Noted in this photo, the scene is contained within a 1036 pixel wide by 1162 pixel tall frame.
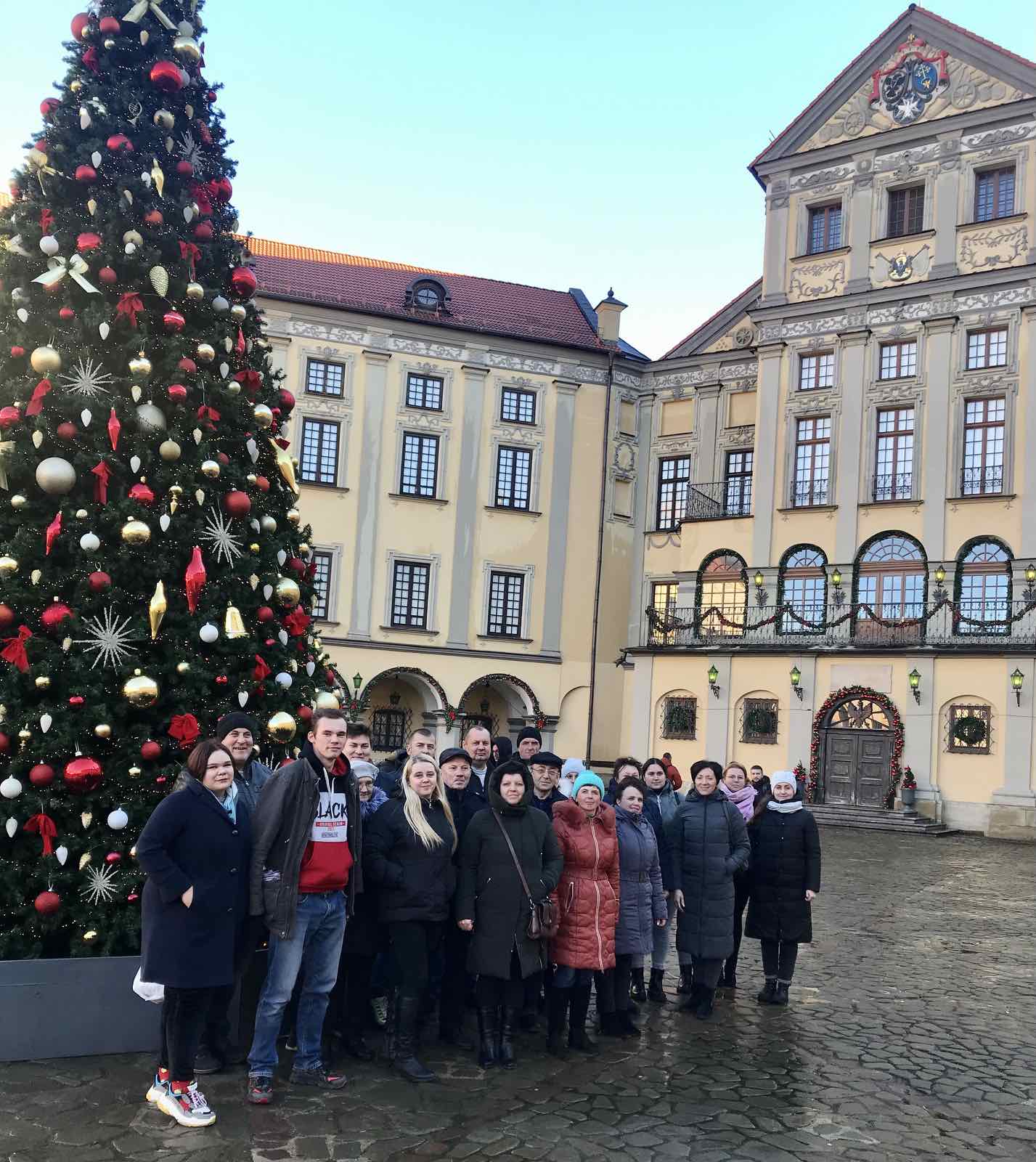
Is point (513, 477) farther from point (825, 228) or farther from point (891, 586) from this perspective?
point (891, 586)

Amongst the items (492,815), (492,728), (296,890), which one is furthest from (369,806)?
(492,728)

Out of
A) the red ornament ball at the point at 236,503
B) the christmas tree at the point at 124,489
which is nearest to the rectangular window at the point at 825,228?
the christmas tree at the point at 124,489

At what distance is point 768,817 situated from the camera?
367 inches

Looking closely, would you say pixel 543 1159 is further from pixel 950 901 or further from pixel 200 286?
pixel 950 901

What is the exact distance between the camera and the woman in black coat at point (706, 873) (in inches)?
336

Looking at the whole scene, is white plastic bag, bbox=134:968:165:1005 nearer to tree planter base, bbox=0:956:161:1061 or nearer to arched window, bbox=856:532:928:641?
tree planter base, bbox=0:956:161:1061

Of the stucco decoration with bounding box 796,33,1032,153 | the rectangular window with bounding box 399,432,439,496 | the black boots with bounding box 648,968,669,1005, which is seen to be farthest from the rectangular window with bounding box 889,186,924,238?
the black boots with bounding box 648,968,669,1005

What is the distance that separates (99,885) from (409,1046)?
1933mm

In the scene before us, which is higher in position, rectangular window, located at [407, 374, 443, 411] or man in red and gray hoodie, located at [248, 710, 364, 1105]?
rectangular window, located at [407, 374, 443, 411]

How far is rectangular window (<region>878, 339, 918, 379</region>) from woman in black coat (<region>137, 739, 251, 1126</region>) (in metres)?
28.5

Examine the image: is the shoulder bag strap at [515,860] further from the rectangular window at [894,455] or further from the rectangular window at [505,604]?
the rectangular window at [505,604]

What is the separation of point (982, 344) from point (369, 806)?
2722 cm

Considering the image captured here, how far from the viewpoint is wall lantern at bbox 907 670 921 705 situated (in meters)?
29.3

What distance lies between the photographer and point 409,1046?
6.69 meters
